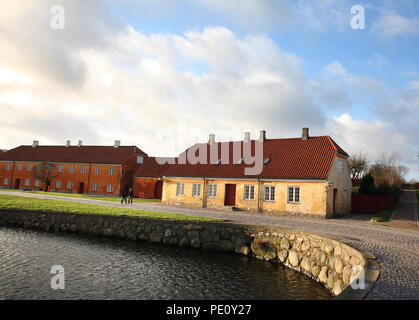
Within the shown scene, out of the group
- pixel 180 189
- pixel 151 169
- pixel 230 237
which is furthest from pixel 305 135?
pixel 151 169

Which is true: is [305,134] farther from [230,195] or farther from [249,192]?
[230,195]

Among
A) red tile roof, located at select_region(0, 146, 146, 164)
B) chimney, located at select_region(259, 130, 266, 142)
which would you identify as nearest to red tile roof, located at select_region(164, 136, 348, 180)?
A: chimney, located at select_region(259, 130, 266, 142)

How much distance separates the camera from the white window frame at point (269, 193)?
23141 millimetres

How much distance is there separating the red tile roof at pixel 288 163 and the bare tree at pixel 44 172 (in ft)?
78.8

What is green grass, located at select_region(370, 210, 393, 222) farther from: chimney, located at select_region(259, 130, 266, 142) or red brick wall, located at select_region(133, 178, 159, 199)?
red brick wall, located at select_region(133, 178, 159, 199)

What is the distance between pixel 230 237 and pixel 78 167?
3781 centimetres

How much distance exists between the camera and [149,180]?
40.5 metres

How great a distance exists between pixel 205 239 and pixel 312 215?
10.7 m

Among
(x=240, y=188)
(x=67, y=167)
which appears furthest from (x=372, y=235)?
(x=67, y=167)

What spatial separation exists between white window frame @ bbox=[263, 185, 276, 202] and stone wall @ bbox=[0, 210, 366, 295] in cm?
1021

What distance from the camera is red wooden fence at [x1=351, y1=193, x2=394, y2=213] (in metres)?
26.6

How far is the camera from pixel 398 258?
8.75 metres
